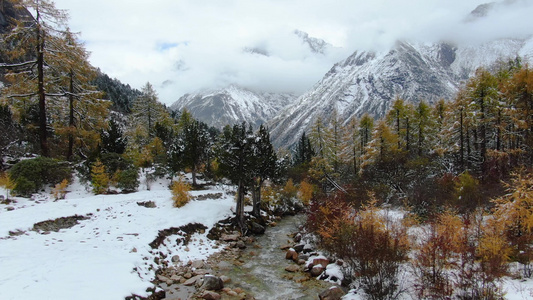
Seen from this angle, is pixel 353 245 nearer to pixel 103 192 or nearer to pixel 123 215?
pixel 123 215

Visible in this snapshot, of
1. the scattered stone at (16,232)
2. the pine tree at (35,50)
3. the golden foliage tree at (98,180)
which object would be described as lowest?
the scattered stone at (16,232)

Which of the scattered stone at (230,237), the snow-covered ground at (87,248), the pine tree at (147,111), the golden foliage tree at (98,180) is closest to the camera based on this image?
the snow-covered ground at (87,248)

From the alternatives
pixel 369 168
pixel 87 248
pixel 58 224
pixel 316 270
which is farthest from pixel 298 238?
pixel 369 168

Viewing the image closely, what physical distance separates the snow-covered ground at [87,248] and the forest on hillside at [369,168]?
9.28 ft

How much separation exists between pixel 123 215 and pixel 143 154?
18647 millimetres

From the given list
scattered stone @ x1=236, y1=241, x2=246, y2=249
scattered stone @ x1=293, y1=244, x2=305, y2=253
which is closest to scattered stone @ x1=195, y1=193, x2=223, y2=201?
scattered stone @ x1=236, y1=241, x2=246, y2=249

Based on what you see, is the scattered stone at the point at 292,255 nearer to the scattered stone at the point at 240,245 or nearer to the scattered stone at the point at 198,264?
the scattered stone at the point at 240,245

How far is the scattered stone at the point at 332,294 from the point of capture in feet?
36.9

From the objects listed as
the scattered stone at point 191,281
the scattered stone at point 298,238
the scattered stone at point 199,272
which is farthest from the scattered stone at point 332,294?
the scattered stone at point 298,238

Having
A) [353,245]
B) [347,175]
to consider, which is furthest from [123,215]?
[347,175]

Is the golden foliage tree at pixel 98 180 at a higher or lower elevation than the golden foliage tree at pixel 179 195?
higher

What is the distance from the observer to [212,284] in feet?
40.1

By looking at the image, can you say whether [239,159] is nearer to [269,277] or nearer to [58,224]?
[269,277]

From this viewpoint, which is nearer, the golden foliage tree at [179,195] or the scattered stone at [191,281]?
the scattered stone at [191,281]
